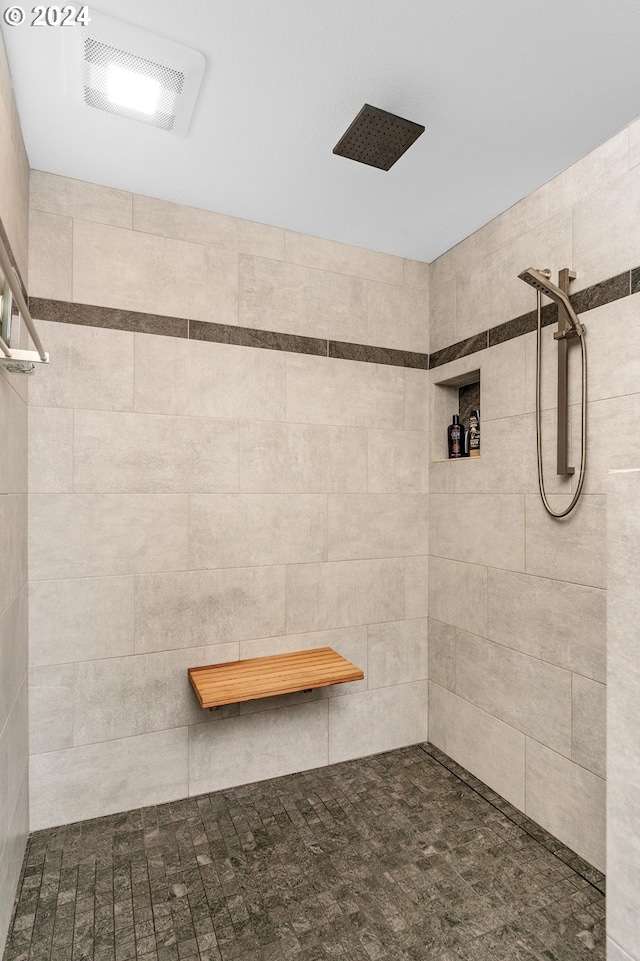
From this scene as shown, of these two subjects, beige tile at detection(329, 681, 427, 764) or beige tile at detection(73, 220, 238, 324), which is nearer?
beige tile at detection(73, 220, 238, 324)

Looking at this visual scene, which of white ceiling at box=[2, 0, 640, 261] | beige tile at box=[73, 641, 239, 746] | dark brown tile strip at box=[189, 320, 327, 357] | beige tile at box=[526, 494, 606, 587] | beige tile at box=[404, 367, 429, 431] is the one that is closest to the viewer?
white ceiling at box=[2, 0, 640, 261]

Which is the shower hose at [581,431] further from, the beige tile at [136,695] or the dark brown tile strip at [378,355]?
the beige tile at [136,695]

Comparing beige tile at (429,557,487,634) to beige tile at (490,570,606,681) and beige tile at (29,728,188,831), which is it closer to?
beige tile at (490,570,606,681)

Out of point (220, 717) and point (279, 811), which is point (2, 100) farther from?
point (279, 811)

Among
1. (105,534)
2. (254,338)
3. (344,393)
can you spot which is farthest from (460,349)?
(105,534)

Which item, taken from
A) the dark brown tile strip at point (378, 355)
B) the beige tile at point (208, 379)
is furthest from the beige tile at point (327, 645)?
the dark brown tile strip at point (378, 355)

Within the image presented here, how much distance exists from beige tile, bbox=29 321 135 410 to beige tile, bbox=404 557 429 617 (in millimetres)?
1591

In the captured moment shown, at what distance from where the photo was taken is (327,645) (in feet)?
8.36

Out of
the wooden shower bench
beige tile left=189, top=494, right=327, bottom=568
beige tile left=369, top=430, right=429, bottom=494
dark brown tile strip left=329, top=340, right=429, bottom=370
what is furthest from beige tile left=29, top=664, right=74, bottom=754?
dark brown tile strip left=329, top=340, right=429, bottom=370

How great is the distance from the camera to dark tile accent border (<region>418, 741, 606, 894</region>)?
1802mm

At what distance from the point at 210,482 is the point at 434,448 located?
120 cm

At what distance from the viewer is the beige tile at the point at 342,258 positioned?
8.29 feet

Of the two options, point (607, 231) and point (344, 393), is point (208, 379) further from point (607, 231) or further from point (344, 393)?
point (607, 231)

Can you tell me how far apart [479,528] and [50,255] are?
2.14 metres
